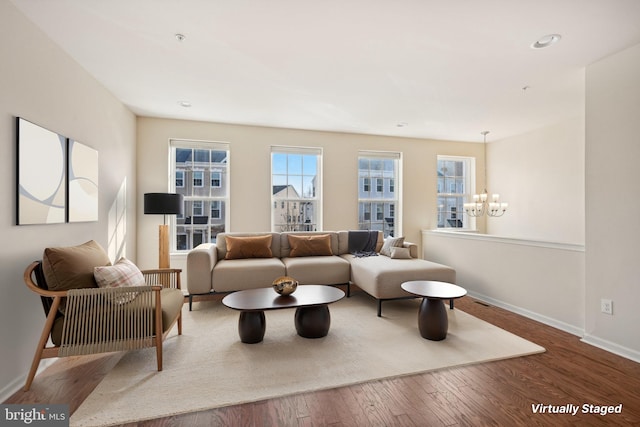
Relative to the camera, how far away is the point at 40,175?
89.0 inches

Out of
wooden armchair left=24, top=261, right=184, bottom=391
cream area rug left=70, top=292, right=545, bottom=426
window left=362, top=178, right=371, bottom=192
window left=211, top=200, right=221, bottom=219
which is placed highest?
window left=362, top=178, right=371, bottom=192

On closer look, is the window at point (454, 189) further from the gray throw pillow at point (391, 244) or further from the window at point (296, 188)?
the window at point (296, 188)

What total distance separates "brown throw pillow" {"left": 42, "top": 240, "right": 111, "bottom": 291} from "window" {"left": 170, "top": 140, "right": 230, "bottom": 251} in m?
2.45

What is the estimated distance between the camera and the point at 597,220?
2699 mm

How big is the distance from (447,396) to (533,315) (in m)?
2.11

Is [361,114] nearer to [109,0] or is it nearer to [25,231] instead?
[109,0]

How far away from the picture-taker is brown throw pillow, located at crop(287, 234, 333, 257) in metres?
4.38

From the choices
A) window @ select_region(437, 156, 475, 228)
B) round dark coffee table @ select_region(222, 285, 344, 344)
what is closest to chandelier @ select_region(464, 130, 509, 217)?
window @ select_region(437, 156, 475, 228)

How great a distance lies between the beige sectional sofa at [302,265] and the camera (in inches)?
139

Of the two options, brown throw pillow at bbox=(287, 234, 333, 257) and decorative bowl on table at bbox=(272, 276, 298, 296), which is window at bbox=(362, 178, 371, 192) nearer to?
brown throw pillow at bbox=(287, 234, 333, 257)

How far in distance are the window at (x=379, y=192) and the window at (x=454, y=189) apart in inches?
36.1

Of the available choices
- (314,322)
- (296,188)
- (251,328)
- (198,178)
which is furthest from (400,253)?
(198,178)

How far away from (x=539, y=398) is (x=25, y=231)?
360 centimetres

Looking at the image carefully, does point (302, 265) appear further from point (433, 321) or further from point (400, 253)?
point (433, 321)
